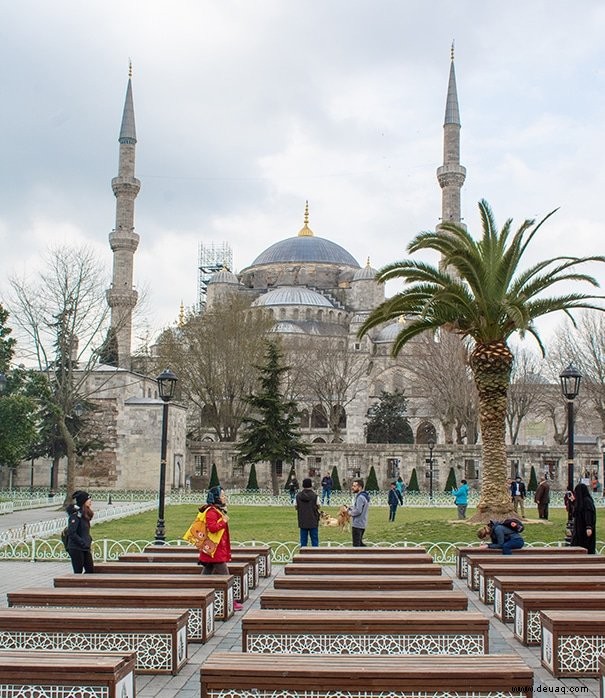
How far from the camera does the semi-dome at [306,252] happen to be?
82750 millimetres

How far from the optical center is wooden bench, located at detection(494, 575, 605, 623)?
300 inches

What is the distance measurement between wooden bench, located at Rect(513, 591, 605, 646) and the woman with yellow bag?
2885mm

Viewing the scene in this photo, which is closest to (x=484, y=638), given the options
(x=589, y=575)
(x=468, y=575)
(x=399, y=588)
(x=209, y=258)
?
(x=399, y=588)

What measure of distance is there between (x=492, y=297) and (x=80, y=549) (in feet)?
32.0

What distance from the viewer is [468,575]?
10461 mm

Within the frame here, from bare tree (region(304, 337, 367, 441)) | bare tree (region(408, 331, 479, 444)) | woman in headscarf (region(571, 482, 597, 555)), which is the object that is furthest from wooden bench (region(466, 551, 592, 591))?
bare tree (region(304, 337, 367, 441))

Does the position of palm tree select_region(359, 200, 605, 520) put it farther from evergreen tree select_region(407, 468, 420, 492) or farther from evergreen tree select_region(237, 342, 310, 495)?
evergreen tree select_region(407, 468, 420, 492)

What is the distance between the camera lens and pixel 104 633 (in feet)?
19.8

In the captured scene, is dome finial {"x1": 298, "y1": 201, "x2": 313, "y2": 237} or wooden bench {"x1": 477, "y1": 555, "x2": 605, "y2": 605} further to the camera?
dome finial {"x1": 298, "y1": 201, "x2": 313, "y2": 237}

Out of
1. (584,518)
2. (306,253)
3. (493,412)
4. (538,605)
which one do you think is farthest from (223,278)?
(538,605)

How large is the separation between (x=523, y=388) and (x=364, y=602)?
38.1 meters

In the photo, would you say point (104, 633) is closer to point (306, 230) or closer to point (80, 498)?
point (80, 498)

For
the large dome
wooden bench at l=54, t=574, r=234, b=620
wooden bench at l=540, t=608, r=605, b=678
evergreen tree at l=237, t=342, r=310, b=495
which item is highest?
the large dome

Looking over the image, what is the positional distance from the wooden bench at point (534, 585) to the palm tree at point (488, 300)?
25.6ft
